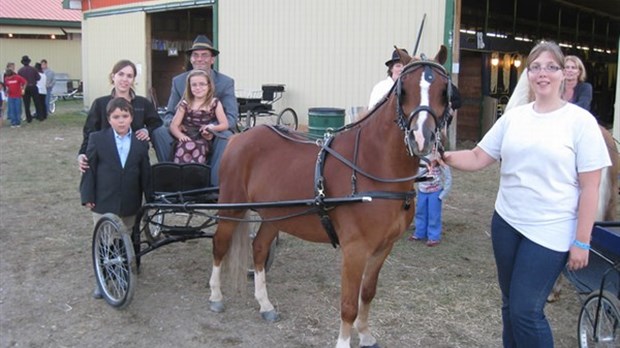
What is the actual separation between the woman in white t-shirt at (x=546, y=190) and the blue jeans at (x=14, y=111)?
60.0 feet

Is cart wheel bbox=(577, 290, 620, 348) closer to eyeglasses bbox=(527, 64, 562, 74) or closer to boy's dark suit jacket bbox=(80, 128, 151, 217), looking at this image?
eyeglasses bbox=(527, 64, 562, 74)

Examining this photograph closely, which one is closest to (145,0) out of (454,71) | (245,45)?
(245,45)

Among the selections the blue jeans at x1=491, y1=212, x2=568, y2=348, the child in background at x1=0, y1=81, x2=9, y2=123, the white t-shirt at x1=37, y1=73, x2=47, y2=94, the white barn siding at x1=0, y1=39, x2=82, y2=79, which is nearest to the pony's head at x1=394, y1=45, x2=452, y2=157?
the blue jeans at x1=491, y1=212, x2=568, y2=348

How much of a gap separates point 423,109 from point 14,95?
1788 centimetres

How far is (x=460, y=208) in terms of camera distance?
832 cm

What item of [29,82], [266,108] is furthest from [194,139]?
[29,82]

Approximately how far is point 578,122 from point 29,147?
44.0 feet

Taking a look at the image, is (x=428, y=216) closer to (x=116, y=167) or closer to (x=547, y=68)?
(x=116, y=167)

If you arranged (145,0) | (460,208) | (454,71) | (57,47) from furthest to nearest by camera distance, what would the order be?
(57,47) < (145,0) < (454,71) < (460,208)

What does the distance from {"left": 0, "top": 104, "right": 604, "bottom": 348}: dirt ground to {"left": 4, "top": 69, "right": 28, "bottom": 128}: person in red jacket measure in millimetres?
11875

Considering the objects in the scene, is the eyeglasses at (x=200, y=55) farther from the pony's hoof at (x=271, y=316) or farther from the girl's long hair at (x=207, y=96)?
the pony's hoof at (x=271, y=316)

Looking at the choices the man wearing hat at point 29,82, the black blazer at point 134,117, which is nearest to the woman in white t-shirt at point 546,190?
the black blazer at point 134,117

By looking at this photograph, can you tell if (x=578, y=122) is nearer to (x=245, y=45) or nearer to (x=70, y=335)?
(x=70, y=335)

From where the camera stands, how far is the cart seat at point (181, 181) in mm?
4918
